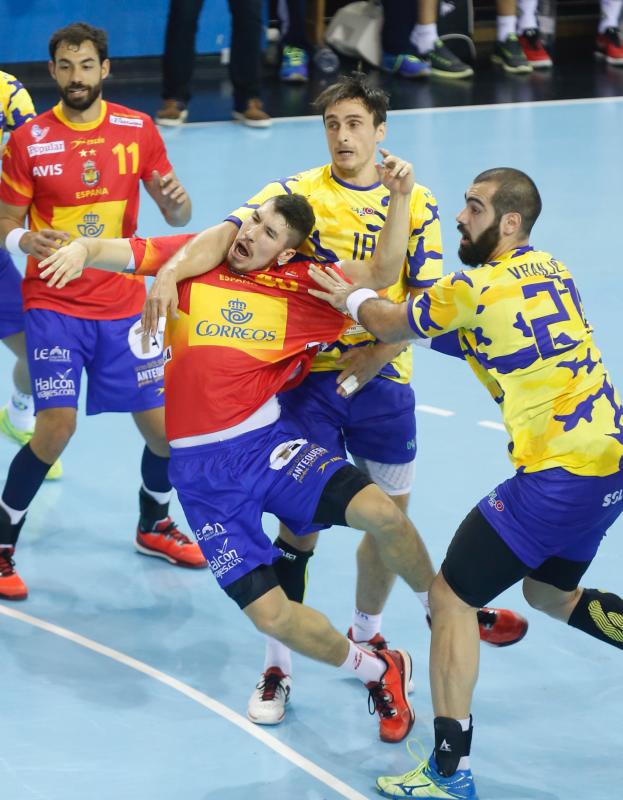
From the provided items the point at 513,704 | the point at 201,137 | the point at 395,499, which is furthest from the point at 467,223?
the point at 201,137

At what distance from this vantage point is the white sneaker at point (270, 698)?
502 cm

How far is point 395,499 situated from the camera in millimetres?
5402

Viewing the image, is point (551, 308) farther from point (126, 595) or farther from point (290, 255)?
point (126, 595)

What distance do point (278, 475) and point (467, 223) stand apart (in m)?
1.11

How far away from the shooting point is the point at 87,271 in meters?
5.88

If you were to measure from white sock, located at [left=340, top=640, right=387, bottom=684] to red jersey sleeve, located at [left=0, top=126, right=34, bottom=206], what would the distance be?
7.86 ft

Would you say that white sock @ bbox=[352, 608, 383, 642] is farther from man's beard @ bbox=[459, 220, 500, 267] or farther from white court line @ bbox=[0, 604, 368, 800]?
man's beard @ bbox=[459, 220, 500, 267]

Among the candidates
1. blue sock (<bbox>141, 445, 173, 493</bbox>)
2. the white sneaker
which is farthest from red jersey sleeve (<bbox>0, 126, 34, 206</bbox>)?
the white sneaker

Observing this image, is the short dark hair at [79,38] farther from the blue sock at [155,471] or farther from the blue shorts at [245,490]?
the blue shorts at [245,490]

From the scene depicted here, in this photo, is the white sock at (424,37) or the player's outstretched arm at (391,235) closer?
the player's outstretched arm at (391,235)

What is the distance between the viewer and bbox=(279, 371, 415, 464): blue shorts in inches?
206

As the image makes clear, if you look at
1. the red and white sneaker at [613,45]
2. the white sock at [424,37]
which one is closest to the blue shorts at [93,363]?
the white sock at [424,37]

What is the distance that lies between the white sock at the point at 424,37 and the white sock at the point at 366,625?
31.9ft

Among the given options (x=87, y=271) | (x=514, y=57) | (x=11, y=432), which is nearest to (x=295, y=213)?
(x=87, y=271)
